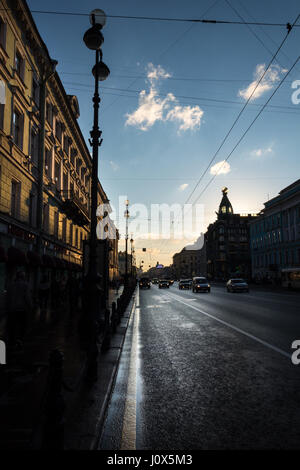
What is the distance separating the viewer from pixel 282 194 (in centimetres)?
6181

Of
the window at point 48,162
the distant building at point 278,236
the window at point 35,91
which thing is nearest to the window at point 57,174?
the window at point 48,162

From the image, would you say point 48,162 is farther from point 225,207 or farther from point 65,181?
point 225,207

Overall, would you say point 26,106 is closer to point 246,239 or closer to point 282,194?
point 282,194

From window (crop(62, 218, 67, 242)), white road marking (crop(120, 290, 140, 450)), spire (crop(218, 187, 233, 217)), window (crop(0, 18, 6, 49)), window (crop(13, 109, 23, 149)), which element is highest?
spire (crop(218, 187, 233, 217))

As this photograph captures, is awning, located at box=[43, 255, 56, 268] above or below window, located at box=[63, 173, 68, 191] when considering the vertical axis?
below

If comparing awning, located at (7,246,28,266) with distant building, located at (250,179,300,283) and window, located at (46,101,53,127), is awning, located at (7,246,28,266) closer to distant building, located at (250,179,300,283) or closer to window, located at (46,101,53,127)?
A: window, located at (46,101,53,127)

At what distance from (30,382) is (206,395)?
2.74 meters

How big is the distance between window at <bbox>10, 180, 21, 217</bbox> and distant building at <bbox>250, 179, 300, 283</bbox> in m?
42.6

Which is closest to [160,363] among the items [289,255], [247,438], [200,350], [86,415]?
[200,350]

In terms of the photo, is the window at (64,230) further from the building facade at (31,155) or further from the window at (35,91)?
the window at (35,91)

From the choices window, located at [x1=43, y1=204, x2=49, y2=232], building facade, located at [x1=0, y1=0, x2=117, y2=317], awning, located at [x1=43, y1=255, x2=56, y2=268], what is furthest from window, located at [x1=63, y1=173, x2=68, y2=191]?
awning, located at [x1=43, y1=255, x2=56, y2=268]

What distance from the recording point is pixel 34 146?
20.5 metres

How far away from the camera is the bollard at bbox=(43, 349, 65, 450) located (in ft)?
9.10
